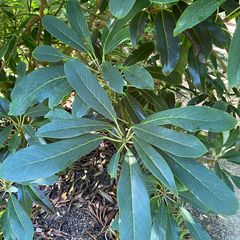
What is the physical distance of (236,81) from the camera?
0.47m

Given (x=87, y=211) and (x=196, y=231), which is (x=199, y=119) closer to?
(x=196, y=231)

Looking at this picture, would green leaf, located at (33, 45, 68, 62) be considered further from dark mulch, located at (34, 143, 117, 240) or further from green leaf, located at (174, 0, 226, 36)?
dark mulch, located at (34, 143, 117, 240)

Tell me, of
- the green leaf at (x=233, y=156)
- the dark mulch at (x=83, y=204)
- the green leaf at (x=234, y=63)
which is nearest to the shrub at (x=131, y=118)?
the green leaf at (x=234, y=63)

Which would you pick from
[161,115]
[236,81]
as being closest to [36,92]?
[161,115]

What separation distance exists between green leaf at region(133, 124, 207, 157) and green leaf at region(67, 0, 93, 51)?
24cm

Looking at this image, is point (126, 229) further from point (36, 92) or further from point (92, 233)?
point (92, 233)

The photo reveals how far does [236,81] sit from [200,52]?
209mm

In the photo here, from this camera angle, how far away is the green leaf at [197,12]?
0.49 meters

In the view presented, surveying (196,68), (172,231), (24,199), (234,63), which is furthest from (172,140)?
(24,199)

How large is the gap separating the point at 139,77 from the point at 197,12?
0.56 ft

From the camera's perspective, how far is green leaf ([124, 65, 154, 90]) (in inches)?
24.4

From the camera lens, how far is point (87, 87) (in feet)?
1.93

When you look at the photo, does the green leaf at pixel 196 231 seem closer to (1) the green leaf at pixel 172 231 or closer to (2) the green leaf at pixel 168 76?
(1) the green leaf at pixel 172 231

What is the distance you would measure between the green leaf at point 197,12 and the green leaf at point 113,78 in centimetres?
15
